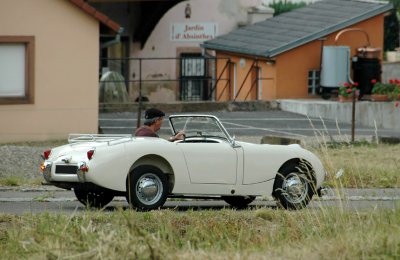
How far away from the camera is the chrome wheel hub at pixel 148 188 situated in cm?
1622

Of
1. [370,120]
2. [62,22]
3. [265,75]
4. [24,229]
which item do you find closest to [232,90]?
[265,75]

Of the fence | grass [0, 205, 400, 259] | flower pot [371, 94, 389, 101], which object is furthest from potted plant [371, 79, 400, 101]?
grass [0, 205, 400, 259]

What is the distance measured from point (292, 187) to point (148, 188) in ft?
6.44

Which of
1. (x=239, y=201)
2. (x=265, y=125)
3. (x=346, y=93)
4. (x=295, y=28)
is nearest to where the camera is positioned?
(x=239, y=201)

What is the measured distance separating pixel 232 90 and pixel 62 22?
1493cm

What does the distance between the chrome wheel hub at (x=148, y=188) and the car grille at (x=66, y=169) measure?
784 mm

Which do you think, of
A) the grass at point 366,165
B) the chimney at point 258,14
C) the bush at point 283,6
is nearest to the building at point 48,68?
the grass at point 366,165

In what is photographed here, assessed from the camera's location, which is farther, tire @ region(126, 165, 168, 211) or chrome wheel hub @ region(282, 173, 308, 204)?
chrome wheel hub @ region(282, 173, 308, 204)

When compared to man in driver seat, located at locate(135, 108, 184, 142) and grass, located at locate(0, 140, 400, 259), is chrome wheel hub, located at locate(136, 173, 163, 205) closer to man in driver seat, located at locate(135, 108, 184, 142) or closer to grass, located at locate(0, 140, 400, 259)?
grass, located at locate(0, 140, 400, 259)

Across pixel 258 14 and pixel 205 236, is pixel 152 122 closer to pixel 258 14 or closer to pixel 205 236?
pixel 205 236

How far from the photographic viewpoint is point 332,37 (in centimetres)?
4384

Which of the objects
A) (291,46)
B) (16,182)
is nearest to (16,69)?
(16,182)

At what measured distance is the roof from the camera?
43.0 meters

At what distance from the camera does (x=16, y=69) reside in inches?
1235
